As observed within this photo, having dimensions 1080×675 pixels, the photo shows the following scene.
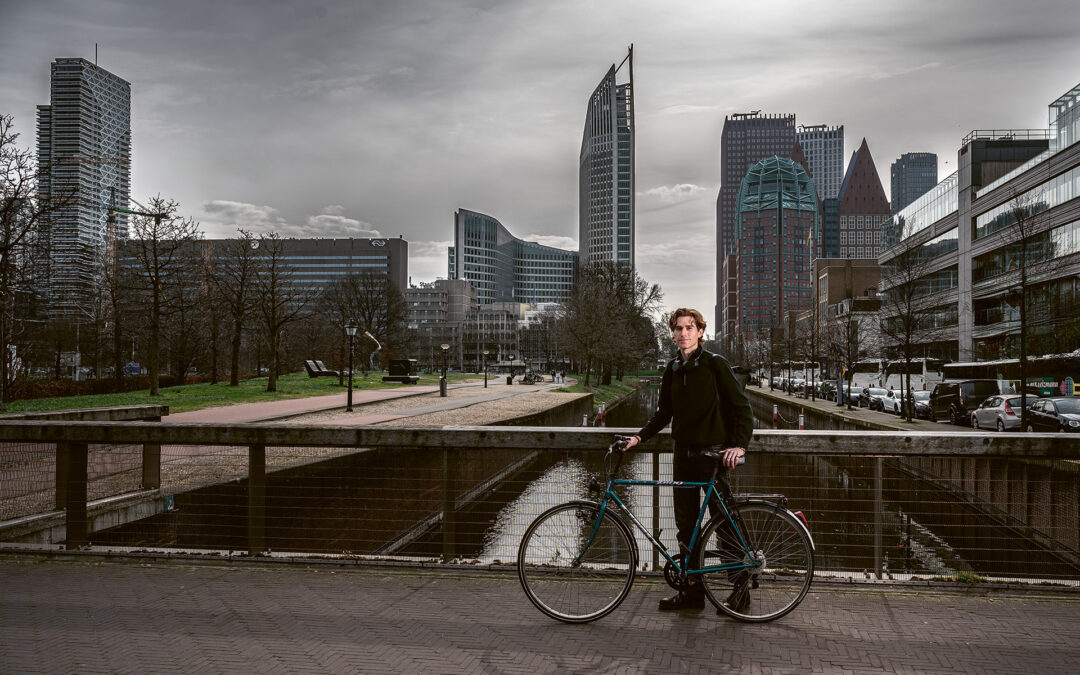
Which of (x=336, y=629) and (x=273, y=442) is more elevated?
(x=273, y=442)

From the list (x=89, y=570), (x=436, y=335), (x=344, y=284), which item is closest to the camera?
(x=89, y=570)

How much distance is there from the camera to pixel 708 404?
4570mm

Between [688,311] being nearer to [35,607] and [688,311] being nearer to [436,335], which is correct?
[35,607]

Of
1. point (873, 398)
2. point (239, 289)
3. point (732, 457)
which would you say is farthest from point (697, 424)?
point (873, 398)

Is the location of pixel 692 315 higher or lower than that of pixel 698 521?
higher

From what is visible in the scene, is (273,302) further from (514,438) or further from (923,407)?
(514,438)

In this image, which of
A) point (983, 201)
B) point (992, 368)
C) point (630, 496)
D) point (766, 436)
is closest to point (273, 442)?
point (630, 496)

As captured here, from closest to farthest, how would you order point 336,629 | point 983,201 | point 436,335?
point 336,629
point 983,201
point 436,335

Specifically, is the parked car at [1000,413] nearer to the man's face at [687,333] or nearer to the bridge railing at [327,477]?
the bridge railing at [327,477]

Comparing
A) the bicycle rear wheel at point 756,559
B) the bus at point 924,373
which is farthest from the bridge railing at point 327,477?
the bus at point 924,373

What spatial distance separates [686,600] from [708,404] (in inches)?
51.3

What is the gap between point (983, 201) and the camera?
51.8 meters

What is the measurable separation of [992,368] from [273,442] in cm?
3920

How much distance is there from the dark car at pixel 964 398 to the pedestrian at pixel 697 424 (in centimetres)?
2827
